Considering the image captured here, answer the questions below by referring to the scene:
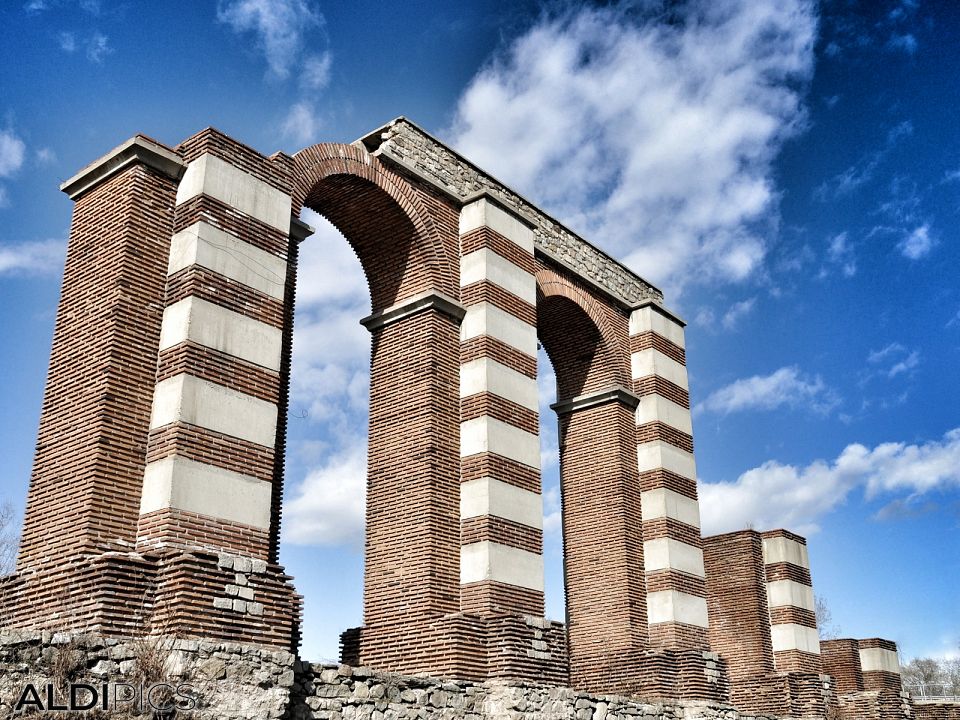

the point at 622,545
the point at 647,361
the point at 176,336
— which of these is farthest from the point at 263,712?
the point at 647,361

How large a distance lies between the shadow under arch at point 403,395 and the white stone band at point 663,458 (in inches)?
231

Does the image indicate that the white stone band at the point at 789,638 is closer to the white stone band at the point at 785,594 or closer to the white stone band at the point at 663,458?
the white stone band at the point at 785,594

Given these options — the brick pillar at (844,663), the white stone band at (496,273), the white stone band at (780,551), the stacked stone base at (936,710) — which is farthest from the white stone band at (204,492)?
the stacked stone base at (936,710)

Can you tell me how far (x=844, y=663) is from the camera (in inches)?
1081

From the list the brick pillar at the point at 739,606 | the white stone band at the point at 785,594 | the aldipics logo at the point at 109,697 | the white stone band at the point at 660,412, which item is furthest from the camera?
the white stone band at the point at 785,594

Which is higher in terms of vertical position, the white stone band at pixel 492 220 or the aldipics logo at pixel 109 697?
the white stone band at pixel 492 220

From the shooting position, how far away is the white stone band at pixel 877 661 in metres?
27.5

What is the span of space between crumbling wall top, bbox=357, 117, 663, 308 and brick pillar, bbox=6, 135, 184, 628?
15.6ft

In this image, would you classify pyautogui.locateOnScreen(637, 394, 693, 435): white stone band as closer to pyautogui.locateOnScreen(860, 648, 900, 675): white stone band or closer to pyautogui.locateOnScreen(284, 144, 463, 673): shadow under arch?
pyautogui.locateOnScreen(284, 144, 463, 673): shadow under arch

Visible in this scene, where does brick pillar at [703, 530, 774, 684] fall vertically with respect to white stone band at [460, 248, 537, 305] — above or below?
below

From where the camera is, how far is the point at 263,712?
33.3ft

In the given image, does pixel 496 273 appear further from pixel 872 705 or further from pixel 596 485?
pixel 872 705

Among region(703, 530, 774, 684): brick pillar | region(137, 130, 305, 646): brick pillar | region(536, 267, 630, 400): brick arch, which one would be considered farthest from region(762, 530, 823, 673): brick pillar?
region(137, 130, 305, 646): brick pillar

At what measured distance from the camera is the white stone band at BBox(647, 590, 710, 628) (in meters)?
18.8
